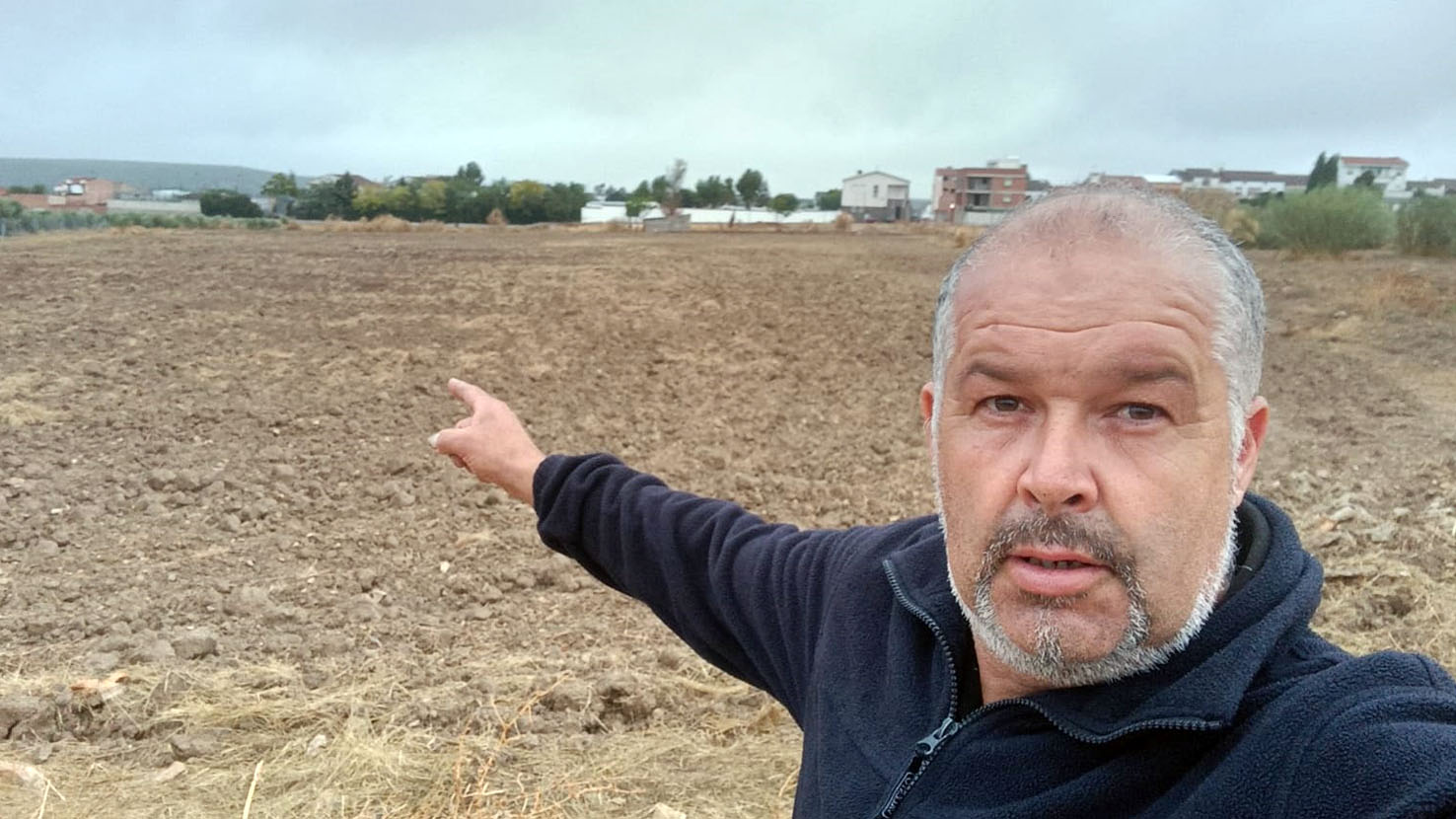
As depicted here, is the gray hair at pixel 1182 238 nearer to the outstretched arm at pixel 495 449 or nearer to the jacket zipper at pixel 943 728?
the jacket zipper at pixel 943 728

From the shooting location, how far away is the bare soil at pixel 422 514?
342 cm

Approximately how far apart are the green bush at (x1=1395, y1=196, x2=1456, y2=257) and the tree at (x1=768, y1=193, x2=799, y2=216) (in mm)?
48567

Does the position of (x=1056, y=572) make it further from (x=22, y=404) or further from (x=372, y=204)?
(x=372, y=204)

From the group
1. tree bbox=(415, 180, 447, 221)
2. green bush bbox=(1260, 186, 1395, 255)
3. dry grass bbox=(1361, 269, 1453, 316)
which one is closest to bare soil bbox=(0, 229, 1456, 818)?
dry grass bbox=(1361, 269, 1453, 316)

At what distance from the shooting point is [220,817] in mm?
3098

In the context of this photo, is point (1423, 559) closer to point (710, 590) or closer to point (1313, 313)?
point (710, 590)

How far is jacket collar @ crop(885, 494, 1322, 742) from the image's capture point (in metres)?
1.11

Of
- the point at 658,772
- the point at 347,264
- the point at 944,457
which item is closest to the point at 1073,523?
A: the point at 944,457

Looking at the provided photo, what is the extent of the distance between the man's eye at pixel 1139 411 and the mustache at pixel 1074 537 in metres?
0.12

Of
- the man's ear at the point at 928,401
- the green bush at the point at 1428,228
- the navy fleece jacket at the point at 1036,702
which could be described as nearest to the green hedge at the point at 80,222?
the navy fleece jacket at the point at 1036,702

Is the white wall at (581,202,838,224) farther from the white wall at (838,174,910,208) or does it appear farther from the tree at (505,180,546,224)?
the white wall at (838,174,910,208)

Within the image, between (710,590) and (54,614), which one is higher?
(710,590)

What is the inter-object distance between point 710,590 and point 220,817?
2.01 meters

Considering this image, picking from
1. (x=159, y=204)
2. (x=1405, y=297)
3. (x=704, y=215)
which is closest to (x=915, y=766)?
(x=1405, y=297)
